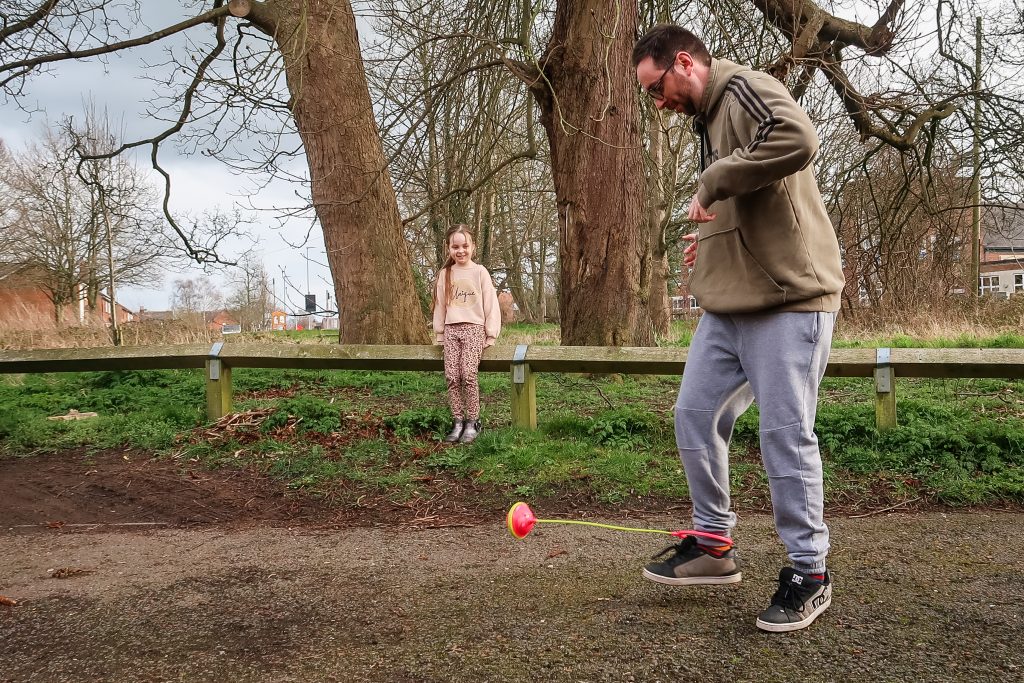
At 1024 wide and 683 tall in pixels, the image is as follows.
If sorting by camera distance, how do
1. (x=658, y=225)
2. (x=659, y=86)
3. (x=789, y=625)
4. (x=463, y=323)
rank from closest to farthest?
(x=789, y=625) → (x=659, y=86) → (x=463, y=323) → (x=658, y=225)

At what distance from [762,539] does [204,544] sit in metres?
2.73

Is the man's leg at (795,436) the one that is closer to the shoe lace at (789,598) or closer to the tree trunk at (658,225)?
the shoe lace at (789,598)

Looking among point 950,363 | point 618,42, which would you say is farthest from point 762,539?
point 618,42

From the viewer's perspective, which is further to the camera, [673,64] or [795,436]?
[673,64]

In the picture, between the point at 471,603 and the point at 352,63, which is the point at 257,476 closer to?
the point at 471,603

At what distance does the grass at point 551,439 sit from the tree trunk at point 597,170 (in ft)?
2.48

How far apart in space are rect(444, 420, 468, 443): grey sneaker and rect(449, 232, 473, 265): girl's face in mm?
1235

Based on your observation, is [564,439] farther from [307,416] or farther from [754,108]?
[754,108]

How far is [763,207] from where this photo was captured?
2.73 metres

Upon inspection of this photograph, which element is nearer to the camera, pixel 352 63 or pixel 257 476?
pixel 257 476

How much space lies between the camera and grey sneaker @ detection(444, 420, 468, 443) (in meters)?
5.60

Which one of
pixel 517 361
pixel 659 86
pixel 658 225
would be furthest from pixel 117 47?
pixel 658 225

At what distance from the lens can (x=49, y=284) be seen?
3491cm

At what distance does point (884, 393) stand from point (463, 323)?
116 inches
